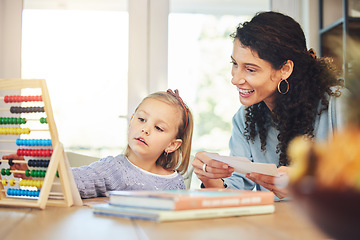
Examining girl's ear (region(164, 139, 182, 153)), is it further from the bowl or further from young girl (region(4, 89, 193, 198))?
the bowl

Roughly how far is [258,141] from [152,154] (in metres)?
0.59

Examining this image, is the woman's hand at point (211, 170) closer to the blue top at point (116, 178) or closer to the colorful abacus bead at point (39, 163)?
the blue top at point (116, 178)

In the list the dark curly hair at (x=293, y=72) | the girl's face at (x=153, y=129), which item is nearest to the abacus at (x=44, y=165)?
the girl's face at (x=153, y=129)

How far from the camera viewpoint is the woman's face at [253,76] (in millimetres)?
1977

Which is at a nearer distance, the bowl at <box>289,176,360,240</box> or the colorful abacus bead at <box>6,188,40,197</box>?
the bowl at <box>289,176,360,240</box>

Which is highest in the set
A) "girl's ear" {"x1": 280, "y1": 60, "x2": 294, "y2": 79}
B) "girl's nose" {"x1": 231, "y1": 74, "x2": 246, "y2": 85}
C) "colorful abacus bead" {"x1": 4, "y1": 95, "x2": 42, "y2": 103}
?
"girl's ear" {"x1": 280, "y1": 60, "x2": 294, "y2": 79}

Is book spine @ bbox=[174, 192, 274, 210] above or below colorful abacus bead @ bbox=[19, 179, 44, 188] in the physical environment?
above

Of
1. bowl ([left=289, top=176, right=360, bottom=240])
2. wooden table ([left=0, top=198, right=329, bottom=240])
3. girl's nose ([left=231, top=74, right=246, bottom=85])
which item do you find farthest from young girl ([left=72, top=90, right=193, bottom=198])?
bowl ([left=289, top=176, right=360, bottom=240])

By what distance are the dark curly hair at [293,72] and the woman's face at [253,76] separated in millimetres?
30

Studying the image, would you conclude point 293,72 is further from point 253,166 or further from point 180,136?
point 253,166

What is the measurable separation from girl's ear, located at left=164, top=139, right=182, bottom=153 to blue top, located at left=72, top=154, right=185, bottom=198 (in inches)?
4.8

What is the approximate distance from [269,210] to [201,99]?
2.69 meters

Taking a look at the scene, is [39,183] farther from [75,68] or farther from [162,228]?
[75,68]

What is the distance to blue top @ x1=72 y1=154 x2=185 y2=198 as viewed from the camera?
1.55m
